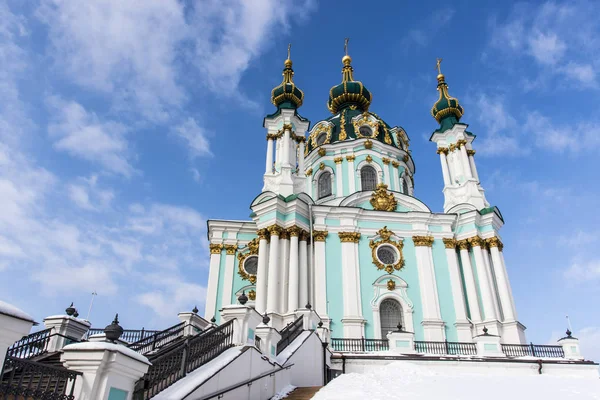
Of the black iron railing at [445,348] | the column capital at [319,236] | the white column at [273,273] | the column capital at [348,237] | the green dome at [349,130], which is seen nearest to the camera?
the black iron railing at [445,348]

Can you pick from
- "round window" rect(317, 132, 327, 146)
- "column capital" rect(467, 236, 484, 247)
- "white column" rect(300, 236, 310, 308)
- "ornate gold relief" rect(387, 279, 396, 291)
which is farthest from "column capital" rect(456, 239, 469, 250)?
"round window" rect(317, 132, 327, 146)

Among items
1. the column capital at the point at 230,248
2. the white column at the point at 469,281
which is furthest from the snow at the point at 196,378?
the white column at the point at 469,281

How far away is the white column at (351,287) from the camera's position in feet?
71.3

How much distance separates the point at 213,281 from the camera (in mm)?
24516

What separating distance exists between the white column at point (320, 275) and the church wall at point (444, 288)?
19.0 ft

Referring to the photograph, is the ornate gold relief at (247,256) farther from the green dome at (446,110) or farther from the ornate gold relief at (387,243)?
the green dome at (446,110)

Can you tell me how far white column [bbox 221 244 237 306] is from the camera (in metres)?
24.0

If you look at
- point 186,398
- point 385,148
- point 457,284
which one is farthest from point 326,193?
point 186,398

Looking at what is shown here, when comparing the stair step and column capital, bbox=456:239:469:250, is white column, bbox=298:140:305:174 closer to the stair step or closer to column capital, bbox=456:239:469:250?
column capital, bbox=456:239:469:250

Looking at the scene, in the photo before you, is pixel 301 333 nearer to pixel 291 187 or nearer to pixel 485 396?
A: pixel 485 396

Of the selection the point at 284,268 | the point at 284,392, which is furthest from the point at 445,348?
the point at 284,392

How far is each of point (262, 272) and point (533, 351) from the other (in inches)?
476

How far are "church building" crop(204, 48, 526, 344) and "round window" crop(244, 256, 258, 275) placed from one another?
7 cm

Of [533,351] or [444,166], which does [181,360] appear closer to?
[533,351]
